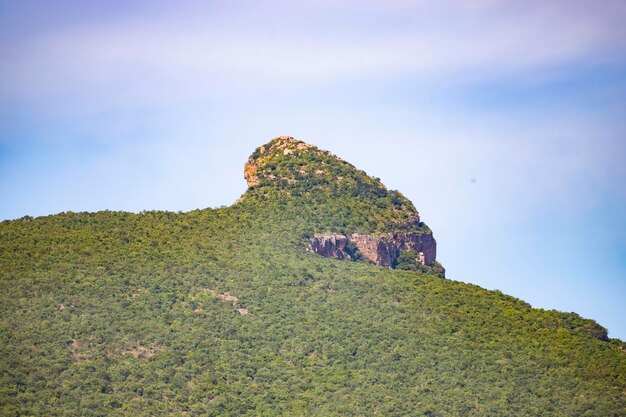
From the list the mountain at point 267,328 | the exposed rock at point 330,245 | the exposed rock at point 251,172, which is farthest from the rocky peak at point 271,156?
the exposed rock at point 330,245

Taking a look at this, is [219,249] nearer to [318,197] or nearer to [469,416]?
[318,197]

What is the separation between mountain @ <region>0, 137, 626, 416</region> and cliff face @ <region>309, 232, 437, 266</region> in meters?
0.15

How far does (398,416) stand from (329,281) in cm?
1740

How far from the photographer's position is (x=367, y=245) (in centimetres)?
12950

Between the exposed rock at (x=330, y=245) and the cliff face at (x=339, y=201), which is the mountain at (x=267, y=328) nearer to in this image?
the exposed rock at (x=330, y=245)

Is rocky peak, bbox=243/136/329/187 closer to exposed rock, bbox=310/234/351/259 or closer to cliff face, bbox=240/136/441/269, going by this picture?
cliff face, bbox=240/136/441/269

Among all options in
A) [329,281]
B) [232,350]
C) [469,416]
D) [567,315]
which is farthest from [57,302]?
[567,315]

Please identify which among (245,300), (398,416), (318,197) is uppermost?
(318,197)

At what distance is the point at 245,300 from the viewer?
118312 millimetres

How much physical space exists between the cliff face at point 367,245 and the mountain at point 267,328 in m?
0.15

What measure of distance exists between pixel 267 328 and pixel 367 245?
54.9 ft

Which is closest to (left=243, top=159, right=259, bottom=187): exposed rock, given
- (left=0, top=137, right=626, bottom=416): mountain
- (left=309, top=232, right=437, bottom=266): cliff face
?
(left=0, top=137, right=626, bottom=416): mountain

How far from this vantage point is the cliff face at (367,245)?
128 metres

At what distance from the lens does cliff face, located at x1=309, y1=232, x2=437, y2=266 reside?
5059 inches
